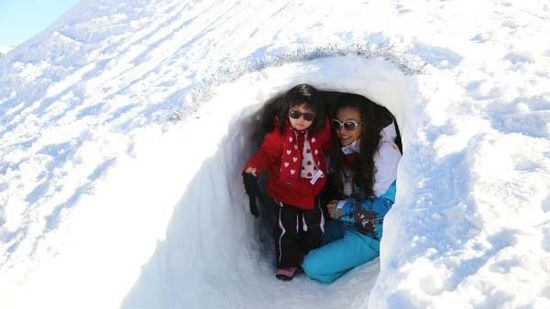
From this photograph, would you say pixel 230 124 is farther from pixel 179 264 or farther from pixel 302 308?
pixel 302 308

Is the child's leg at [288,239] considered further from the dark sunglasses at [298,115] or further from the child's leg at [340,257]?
the dark sunglasses at [298,115]

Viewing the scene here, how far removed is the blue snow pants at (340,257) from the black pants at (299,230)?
17cm

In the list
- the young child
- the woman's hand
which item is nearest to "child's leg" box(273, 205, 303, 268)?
the young child

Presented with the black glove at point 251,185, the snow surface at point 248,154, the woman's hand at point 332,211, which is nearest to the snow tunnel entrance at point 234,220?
the snow surface at point 248,154

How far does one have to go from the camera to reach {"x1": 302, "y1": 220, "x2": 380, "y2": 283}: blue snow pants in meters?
2.85

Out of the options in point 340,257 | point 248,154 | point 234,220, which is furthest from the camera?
point 248,154

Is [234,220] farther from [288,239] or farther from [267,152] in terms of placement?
[267,152]

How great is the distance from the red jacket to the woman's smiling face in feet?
0.30

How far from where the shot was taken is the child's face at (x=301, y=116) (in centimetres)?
290

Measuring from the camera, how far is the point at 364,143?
3.01 m

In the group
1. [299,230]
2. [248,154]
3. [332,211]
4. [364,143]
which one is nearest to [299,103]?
[364,143]

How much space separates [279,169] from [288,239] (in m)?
0.48

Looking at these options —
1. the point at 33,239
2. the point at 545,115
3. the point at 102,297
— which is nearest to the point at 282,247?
the point at 102,297

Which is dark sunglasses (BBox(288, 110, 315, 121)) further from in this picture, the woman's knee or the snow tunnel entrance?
the woman's knee
